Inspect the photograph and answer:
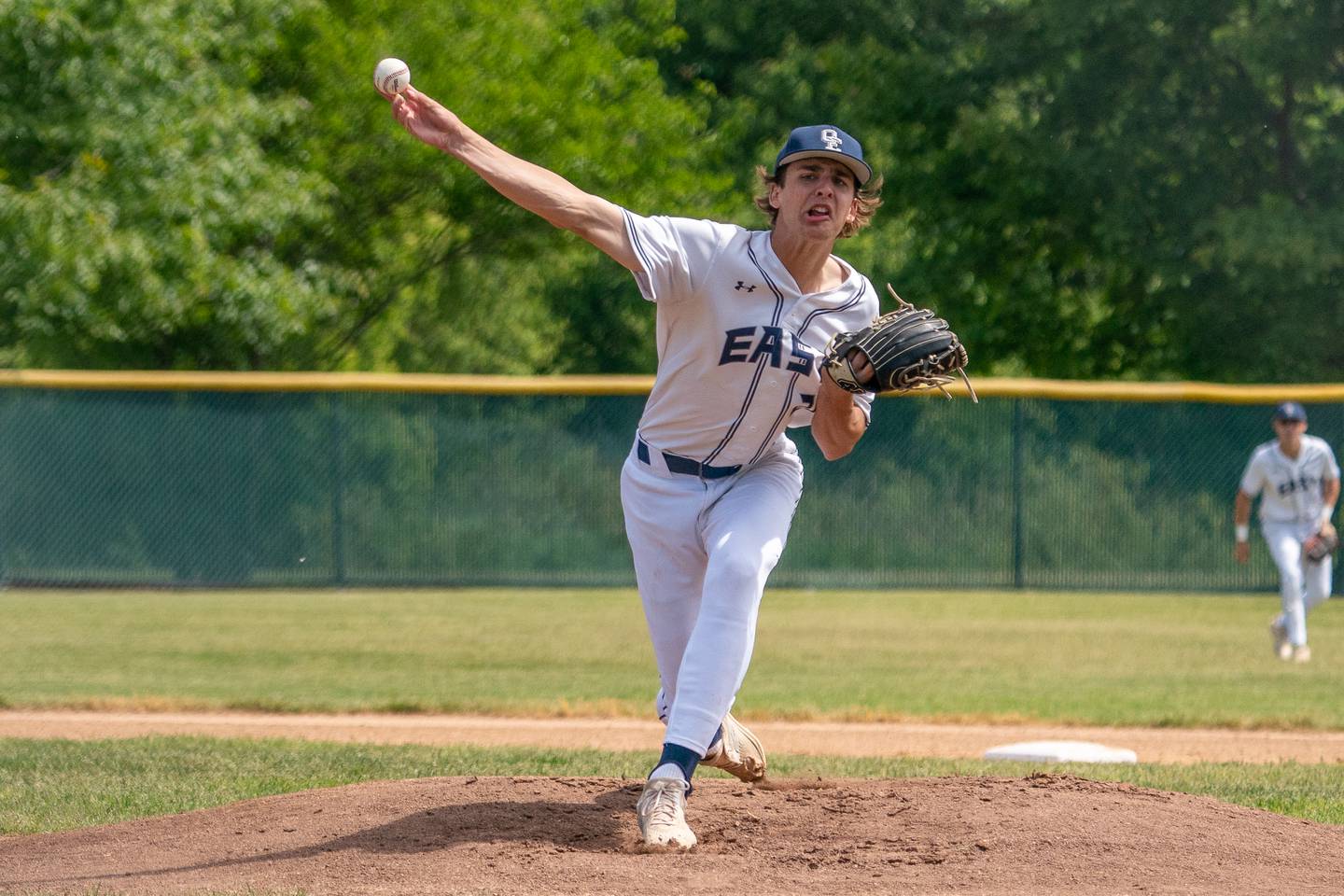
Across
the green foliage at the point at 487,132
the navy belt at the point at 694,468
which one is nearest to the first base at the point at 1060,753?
the navy belt at the point at 694,468

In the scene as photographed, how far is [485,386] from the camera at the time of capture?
55.1 feet

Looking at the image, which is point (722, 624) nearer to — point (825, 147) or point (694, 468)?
point (694, 468)

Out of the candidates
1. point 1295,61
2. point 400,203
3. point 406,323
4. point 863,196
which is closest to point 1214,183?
point 1295,61

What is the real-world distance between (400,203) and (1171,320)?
1013 centimetres

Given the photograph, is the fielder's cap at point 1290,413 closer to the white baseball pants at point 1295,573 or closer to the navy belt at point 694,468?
the white baseball pants at point 1295,573

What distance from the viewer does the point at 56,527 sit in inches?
646

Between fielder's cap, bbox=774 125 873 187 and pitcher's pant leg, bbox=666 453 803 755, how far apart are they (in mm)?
997

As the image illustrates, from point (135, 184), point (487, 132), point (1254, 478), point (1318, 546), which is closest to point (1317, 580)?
point (1318, 546)

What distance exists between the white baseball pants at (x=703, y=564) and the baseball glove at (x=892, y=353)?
42cm

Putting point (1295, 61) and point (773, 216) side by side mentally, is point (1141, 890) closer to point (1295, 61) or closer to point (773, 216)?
point (773, 216)

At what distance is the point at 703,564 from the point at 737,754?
0.64 m

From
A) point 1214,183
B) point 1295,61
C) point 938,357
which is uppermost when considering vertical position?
point 1295,61

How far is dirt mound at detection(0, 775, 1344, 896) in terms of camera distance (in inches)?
162

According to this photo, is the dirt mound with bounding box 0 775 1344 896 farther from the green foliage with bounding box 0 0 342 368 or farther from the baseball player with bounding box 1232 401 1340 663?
the green foliage with bounding box 0 0 342 368
